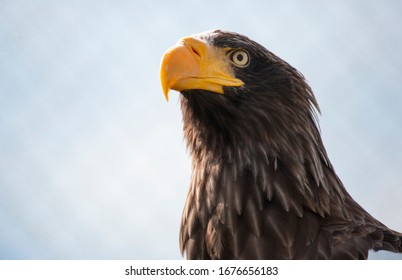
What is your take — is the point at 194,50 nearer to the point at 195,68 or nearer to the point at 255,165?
the point at 195,68

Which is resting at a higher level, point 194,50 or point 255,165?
point 194,50

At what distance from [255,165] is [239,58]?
1.14ft

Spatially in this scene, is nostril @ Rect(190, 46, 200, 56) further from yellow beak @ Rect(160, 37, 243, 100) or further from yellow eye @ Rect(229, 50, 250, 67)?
yellow eye @ Rect(229, 50, 250, 67)

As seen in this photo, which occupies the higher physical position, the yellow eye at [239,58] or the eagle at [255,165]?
the yellow eye at [239,58]

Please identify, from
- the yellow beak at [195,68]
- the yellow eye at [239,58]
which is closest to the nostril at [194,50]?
the yellow beak at [195,68]

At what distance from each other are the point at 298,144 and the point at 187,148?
38 cm

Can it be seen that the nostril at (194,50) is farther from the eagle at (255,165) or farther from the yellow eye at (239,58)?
the yellow eye at (239,58)

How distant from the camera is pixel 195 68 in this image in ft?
6.55

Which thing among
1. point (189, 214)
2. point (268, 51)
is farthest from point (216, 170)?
point (268, 51)

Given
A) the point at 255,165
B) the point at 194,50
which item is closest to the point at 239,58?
the point at 194,50

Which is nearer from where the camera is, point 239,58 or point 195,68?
point 195,68

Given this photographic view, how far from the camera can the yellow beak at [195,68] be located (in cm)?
194
